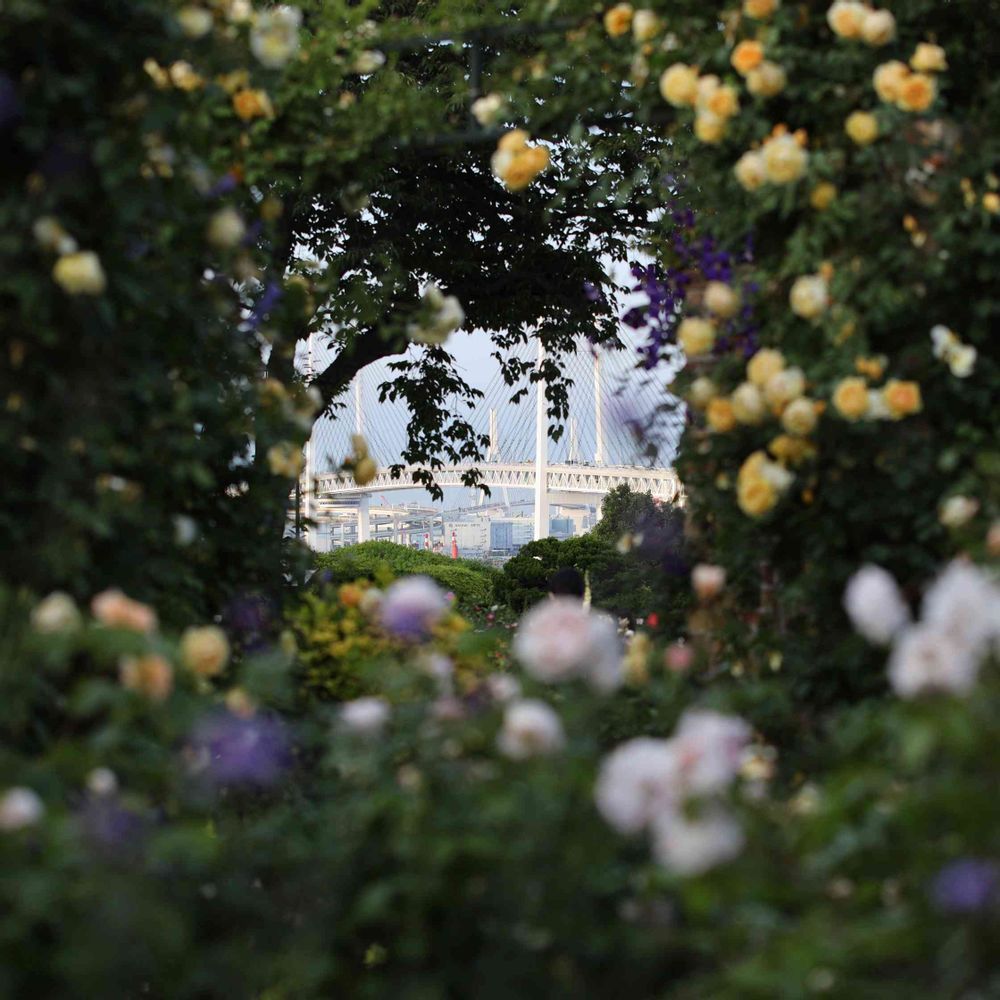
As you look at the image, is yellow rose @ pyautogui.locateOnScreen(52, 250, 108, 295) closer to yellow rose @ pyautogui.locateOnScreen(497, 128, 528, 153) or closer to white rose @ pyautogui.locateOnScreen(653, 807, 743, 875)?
yellow rose @ pyautogui.locateOnScreen(497, 128, 528, 153)

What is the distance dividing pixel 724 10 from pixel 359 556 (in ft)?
40.9

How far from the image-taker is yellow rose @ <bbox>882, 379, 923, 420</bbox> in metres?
2.77

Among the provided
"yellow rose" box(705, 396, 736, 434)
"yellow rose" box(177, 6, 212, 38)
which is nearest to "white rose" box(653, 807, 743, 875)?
"yellow rose" box(705, 396, 736, 434)

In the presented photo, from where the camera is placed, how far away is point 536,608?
111 inches

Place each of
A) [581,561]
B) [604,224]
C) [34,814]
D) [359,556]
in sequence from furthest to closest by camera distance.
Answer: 1. [359,556]
2. [581,561]
3. [604,224]
4. [34,814]

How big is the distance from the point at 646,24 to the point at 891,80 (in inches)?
26.3

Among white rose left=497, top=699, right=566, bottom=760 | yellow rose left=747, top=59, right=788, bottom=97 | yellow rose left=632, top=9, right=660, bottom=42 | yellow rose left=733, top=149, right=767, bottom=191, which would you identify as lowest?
white rose left=497, top=699, right=566, bottom=760

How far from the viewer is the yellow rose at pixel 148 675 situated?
181 centimetres

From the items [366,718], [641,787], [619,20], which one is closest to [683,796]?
[641,787]

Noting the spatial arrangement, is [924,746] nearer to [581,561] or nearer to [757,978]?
Answer: [757,978]

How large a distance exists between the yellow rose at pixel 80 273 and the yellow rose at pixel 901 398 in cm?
150

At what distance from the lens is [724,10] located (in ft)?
10.9

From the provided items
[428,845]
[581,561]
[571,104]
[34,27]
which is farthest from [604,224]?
[428,845]

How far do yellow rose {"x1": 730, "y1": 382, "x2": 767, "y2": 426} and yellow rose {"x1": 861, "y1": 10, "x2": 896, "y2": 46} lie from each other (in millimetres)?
800
